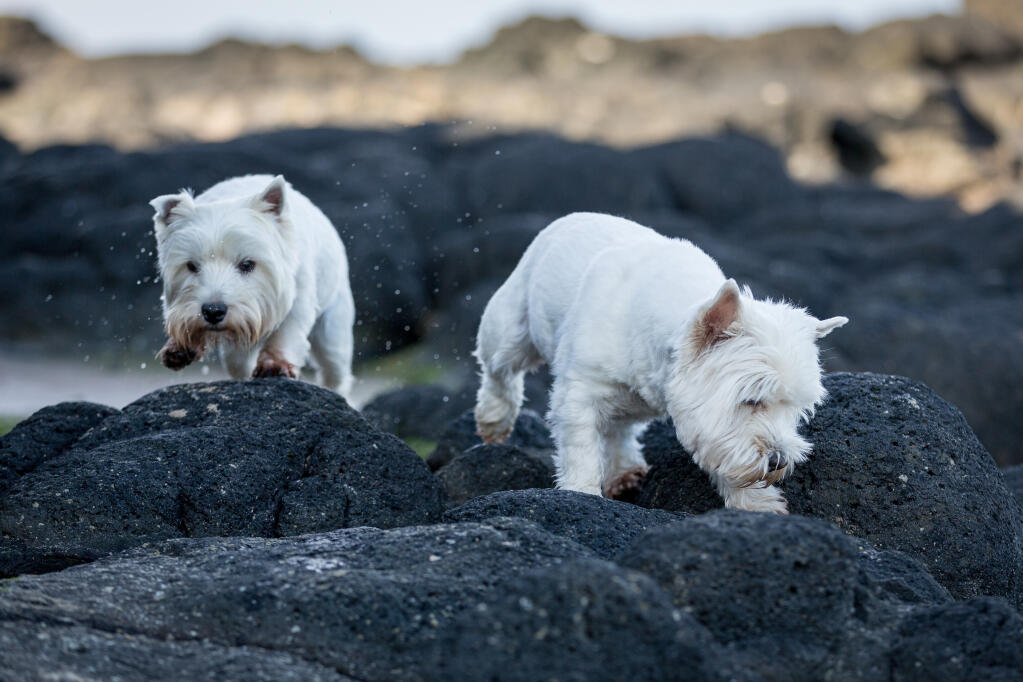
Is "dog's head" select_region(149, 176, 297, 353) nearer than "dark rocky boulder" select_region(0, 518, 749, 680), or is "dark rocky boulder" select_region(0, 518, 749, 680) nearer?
"dark rocky boulder" select_region(0, 518, 749, 680)

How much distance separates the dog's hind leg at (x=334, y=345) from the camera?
864cm

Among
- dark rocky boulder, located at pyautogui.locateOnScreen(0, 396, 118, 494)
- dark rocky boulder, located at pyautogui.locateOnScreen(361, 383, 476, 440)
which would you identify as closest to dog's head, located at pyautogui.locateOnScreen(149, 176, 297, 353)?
dark rocky boulder, located at pyautogui.locateOnScreen(0, 396, 118, 494)

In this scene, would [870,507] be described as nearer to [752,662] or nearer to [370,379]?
[752,662]

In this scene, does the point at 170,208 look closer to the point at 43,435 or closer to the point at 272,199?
the point at 272,199

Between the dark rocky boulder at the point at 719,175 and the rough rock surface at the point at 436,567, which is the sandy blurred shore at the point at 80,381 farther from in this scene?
the dark rocky boulder at the point at 719,175

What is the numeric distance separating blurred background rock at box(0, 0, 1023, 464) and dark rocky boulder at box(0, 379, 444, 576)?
17.3 feet

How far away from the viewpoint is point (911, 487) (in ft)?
18.5

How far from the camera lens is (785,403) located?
5.39m

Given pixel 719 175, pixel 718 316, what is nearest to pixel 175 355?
pixel 718 316

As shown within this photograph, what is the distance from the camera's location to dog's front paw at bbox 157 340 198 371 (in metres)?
6.84

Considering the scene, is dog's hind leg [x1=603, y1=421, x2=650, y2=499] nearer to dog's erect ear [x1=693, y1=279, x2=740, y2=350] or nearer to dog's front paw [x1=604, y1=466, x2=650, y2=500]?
dog's front paw [x1=604, y1=466, x2=650, y2=500]

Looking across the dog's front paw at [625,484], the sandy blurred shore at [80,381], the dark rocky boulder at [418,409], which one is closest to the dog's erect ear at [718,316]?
the dog's front paw at [625,484]

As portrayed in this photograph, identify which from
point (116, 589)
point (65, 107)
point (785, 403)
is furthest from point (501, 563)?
point (65, 107)

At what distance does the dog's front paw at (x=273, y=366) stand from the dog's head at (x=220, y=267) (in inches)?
10.0
